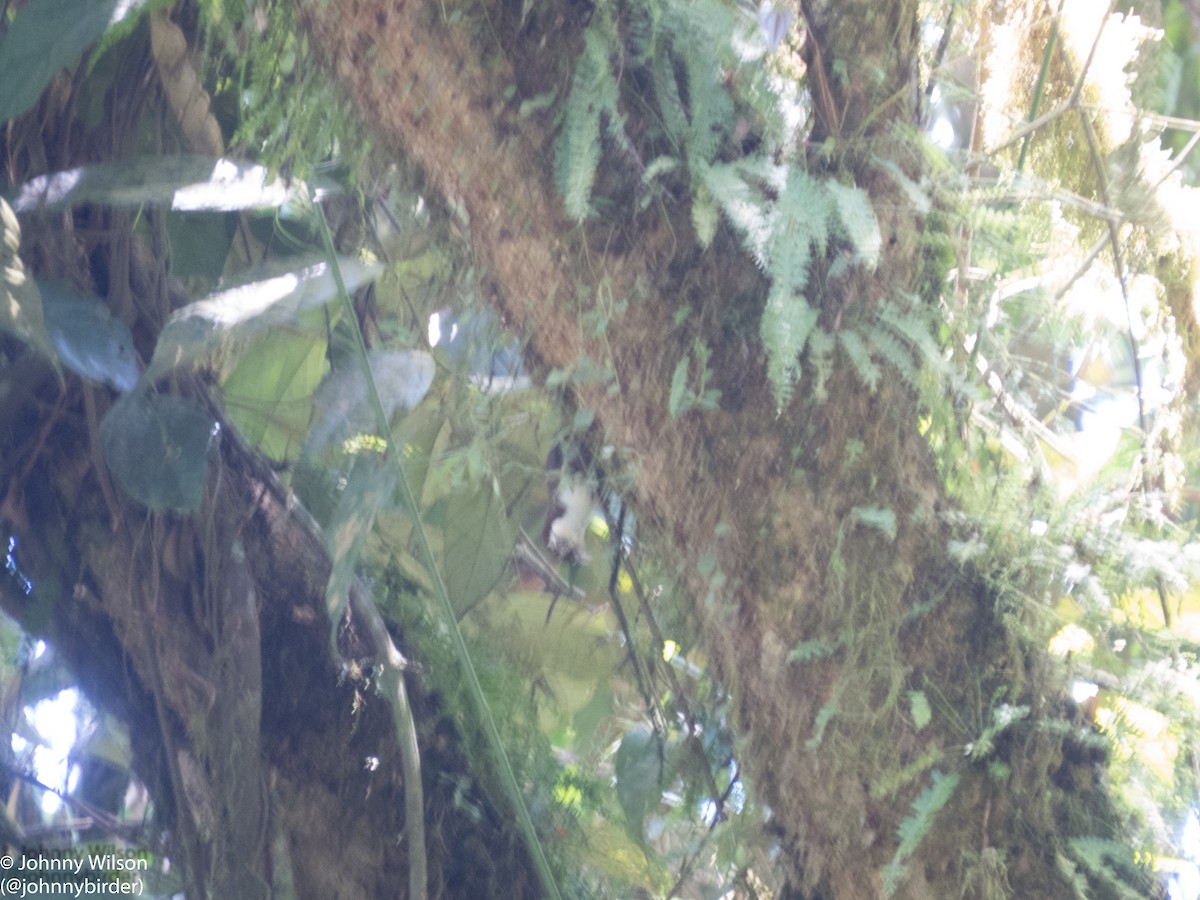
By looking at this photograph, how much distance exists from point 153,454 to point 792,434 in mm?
582

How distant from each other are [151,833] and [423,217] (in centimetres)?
75


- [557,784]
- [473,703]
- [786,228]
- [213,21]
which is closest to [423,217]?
[213,21]

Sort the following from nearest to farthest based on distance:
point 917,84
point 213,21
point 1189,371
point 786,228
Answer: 1. point 786,228
2. point 917,84
3. point 213,21
4. point 1189,371

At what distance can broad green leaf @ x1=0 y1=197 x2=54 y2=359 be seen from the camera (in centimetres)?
82

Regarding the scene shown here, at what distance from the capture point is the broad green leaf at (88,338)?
91 cm

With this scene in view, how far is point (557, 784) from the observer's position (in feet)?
3.77

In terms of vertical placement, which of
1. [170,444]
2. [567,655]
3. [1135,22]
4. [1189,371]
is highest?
[1135,22]

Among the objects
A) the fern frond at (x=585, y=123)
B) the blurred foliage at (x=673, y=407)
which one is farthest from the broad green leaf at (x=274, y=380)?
the fern frond at (x=585, y=123)

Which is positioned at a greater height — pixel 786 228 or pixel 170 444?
pixel 786 228

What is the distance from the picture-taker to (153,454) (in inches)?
35.6

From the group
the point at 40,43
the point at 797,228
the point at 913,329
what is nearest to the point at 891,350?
the point at 913,329

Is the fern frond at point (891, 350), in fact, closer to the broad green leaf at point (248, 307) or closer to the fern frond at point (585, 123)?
the fern frond at point (585, 123)

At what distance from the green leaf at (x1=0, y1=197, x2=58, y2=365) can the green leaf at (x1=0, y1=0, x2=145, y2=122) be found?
122 mm

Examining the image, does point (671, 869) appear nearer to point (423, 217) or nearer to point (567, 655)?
point (567, 655)
